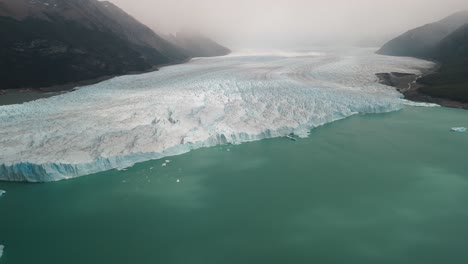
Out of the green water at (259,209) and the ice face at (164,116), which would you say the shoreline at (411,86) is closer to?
the ice face at (164,116)

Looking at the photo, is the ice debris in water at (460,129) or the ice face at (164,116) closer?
the ice face at (164,116)

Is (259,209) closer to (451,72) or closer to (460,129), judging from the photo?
(460,129)

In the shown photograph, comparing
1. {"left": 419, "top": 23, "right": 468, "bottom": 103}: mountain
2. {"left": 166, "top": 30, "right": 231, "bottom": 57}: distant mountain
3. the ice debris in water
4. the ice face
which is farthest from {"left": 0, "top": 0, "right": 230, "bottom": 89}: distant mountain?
the ice debris in water

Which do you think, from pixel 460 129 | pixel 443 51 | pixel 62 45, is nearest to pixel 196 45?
pixel 62 45

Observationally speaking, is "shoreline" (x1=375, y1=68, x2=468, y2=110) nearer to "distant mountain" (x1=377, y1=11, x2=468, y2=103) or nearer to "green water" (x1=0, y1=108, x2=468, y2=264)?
"distant mountain" (x1=377, y1=11, x2=468, y2=103)

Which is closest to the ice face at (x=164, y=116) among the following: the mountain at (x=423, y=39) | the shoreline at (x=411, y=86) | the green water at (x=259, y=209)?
the green water at (x=259, y=209)

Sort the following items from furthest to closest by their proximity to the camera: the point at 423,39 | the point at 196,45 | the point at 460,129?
the point at 196,45
the point at 423,39
the point at 460,129
